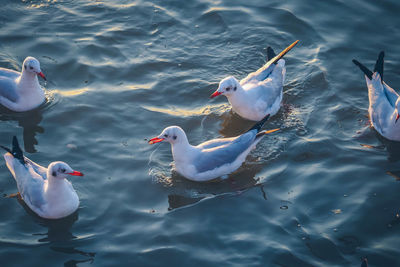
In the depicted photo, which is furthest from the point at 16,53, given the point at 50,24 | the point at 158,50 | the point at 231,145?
the point at 231,145

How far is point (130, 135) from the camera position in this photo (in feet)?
30.2

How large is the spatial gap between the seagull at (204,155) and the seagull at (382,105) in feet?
8.36

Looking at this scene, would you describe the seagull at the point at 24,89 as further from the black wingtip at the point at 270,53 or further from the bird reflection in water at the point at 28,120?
the black wingtip at the point at 270,53

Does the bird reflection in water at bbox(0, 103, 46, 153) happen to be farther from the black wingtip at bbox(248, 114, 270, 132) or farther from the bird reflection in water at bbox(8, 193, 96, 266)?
the black wingtip at bbox(248, 114, 270, 132)

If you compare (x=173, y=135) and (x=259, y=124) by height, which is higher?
(x=173, y=135)

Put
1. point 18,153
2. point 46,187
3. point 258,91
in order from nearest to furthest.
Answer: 1. point 46,187
2. point 18,153
3. point 258,91

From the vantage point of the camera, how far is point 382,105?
9.32m

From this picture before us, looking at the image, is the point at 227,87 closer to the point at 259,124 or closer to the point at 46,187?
the point at 259,124

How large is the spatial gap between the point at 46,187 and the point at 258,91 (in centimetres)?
428

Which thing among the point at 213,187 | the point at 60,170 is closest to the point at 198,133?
the point at 213,187

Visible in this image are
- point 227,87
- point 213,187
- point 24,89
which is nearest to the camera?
point 213,187

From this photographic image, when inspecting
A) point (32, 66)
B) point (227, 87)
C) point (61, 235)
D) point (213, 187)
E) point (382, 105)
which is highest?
point (32, 66)

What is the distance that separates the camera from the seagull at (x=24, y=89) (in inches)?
369

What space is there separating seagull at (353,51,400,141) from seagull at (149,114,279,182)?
8.36 ft
